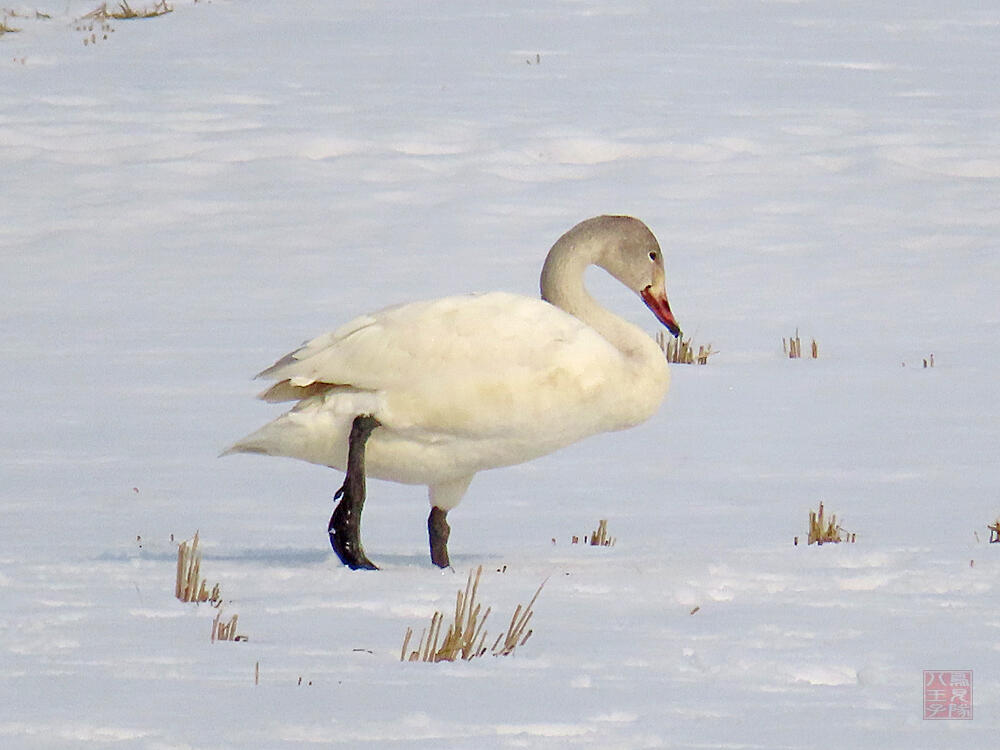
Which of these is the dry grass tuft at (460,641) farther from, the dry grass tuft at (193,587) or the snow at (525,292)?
the dry grass tuft at (193,587)

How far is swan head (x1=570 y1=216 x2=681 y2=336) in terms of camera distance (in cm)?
627

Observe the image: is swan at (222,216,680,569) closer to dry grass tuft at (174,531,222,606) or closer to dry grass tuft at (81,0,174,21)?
dry grass tuft at (174,531,222,606)

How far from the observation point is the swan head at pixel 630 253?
247 inches

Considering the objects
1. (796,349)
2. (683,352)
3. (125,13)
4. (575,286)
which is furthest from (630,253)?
(125,13)

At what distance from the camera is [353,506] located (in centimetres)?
561

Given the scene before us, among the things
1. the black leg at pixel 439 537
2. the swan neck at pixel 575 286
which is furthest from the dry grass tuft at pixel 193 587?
the swan neck at pixel 575 286

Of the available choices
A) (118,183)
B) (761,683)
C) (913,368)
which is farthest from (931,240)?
(761,683)

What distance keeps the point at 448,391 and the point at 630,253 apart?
1.19 m

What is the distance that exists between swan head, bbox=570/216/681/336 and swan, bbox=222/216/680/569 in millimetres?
484

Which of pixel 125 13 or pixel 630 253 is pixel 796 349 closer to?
pixel 630 253

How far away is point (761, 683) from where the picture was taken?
392 centimetres

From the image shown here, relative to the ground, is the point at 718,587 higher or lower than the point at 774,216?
higher

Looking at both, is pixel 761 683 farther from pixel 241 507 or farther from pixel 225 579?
pixel 241 507

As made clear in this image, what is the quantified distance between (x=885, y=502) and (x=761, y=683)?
11.4 ft
